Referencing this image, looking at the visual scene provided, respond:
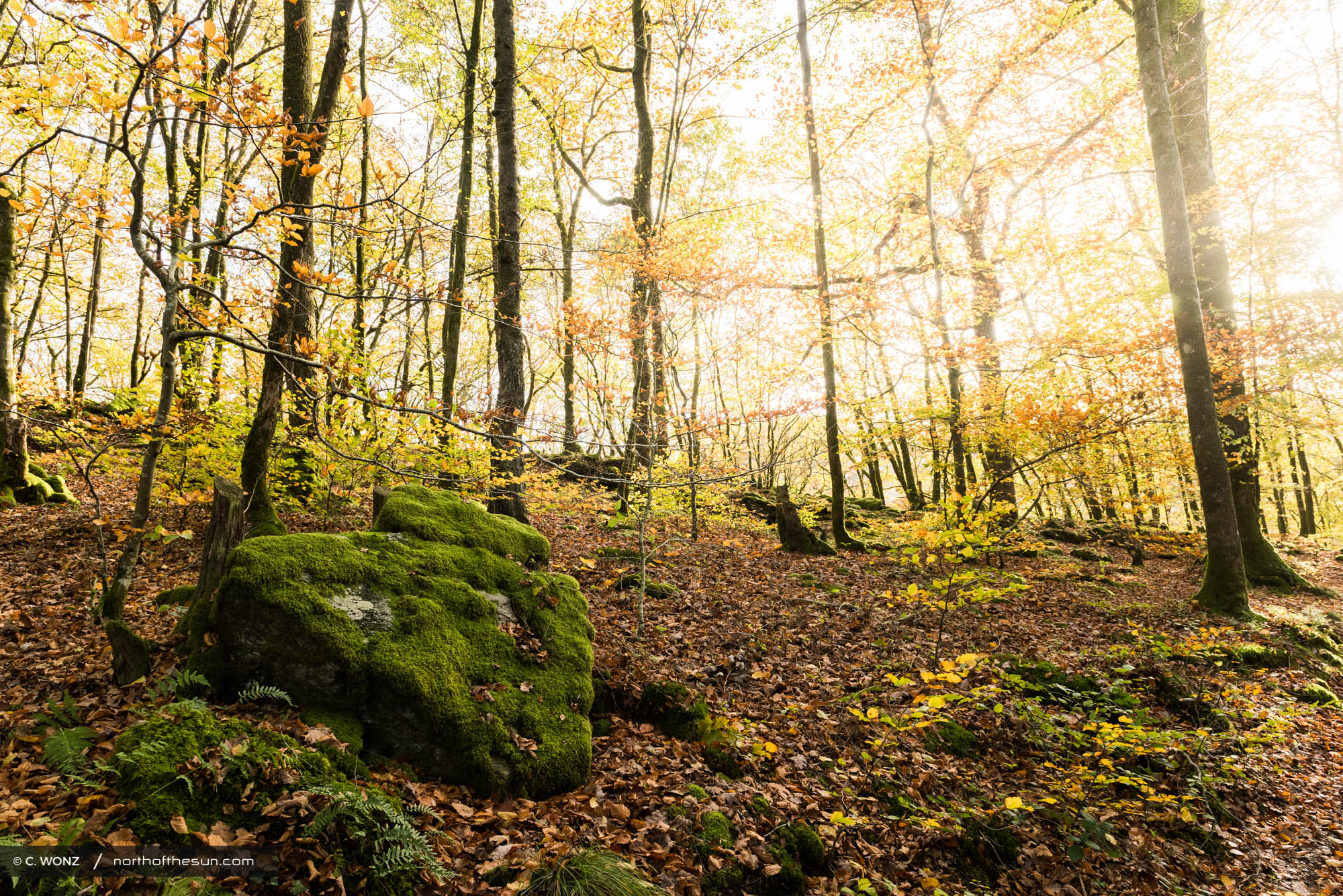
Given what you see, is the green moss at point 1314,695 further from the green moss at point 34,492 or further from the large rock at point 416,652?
the green moss at point 34,492

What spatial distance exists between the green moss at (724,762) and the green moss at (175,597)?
4.75 metres

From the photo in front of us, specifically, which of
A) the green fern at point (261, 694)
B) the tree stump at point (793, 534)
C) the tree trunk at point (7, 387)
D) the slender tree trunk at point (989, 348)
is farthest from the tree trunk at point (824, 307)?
the tree trunk at point (7, 387)

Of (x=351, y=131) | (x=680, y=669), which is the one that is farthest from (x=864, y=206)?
(x=680, y=669)

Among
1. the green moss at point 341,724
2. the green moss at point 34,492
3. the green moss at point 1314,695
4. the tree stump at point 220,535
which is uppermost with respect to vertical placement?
the green moss at point 34,492

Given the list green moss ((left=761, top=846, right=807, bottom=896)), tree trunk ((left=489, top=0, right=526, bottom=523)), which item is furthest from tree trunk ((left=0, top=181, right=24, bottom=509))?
green moss ((left=761, top=846, right=807, bottom=896))

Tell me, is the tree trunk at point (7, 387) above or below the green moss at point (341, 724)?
above

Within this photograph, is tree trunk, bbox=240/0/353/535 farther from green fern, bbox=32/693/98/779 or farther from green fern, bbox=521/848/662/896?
green fern, bbox=521/848/662/896

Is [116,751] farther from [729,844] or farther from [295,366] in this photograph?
[295,366]

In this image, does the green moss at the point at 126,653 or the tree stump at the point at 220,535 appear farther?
the tree stump at the point at 220,535

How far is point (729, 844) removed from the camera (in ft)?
11.5

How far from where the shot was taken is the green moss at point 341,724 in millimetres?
3480

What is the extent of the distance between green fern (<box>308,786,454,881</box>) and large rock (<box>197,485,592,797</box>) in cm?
82

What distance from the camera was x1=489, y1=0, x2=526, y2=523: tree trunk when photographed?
841cm

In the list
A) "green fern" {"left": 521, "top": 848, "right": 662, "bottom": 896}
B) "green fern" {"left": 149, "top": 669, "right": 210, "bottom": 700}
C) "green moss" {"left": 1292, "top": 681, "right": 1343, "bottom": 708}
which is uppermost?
"green fern" {"left": 149, "top": 669, "right": 210, "bottom": 700}
